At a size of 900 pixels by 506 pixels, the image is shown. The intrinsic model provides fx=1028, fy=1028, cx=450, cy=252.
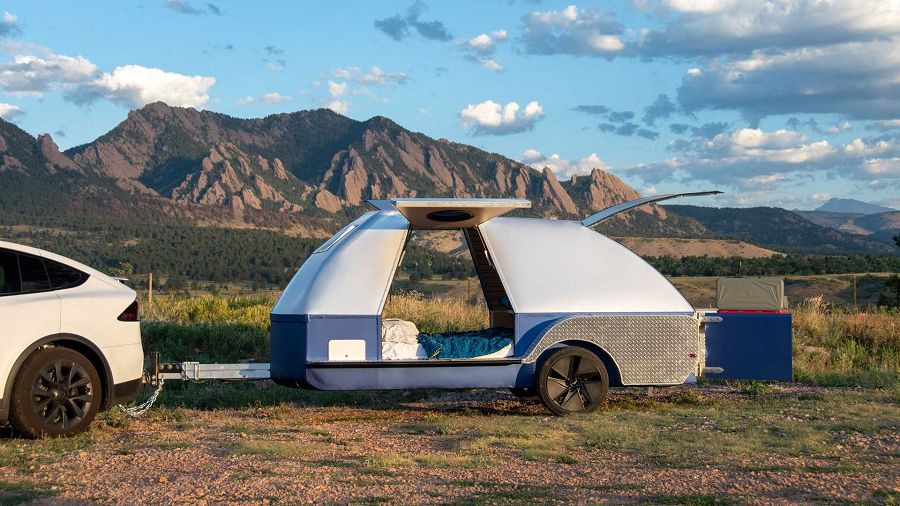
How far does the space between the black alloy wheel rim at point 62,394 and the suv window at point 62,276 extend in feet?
2.16

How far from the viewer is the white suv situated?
820cm

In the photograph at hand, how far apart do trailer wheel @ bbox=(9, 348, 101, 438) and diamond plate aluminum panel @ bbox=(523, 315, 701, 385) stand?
419cm

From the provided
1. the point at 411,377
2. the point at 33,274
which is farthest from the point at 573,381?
the point at 33,274

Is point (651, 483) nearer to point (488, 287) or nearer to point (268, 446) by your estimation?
point (268, 446)

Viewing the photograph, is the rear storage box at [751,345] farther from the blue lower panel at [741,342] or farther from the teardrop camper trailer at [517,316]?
the teardrop camper trailer at [517,316]

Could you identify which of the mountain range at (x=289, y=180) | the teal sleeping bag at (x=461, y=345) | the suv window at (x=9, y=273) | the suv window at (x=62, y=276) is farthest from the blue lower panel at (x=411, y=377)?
the mountain range at (x=289, y=180)

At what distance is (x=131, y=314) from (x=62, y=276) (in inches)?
27.1

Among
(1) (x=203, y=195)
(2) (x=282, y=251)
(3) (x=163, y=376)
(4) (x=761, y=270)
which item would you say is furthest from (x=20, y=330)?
(1) (x=203, y=195)

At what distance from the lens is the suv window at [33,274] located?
846 centimetres

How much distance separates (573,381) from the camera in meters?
10.1

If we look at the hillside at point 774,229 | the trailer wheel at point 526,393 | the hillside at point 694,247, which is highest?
the hillside at point 774,229

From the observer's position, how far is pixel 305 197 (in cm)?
13362

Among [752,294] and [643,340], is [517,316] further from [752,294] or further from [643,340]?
[752,294]

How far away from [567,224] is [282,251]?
66267mm
